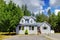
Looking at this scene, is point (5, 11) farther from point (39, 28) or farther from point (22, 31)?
point (39, 28)

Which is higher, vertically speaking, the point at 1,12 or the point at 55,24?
the point at 1,12

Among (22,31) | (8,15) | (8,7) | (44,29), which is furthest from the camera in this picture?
(44,29)

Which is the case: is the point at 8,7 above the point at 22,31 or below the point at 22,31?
above

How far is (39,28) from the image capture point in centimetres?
5412

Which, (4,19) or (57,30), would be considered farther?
(57,30)

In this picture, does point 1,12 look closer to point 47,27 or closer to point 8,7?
point 8,7

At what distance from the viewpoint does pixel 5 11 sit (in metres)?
43.6

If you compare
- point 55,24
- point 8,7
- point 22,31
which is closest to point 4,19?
point 8,7

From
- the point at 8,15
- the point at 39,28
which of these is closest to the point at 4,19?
the point at 8,15

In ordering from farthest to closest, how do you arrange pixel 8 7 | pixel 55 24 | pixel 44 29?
pixel 55 24 → pixel 44 29 → pixel 8 7

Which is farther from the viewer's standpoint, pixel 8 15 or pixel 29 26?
pixel 29 26

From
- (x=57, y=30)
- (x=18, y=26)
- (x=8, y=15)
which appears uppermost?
(x=8, y=15)

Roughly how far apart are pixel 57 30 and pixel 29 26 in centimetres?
1813

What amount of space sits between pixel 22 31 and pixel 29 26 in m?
2.86
